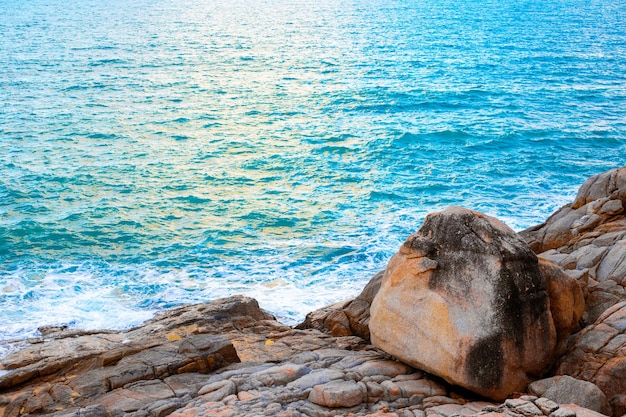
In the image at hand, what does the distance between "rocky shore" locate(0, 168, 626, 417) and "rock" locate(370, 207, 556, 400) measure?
0.02 m

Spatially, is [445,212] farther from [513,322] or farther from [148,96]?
[148,96]

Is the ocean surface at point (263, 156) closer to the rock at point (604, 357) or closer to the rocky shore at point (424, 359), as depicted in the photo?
the rocky shore at point (424, 359)

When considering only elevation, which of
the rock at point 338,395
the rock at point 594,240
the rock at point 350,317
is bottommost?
the rock at point 350,317

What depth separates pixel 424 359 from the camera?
12.2 m

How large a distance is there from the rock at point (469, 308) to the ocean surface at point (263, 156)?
7.99 meters

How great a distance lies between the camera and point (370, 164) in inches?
1335

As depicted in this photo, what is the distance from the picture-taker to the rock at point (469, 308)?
11.7m

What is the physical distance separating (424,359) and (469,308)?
137 cm

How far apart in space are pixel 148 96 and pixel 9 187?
18845 millimetres

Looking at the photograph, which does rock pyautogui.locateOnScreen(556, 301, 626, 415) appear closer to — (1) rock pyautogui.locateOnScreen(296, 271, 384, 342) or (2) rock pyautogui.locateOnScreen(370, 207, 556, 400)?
(2) rock pyautogui.locateOnScreen(370, 207, 556, 400)

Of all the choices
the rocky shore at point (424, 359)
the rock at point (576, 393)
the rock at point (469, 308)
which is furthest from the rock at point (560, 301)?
the rock at point (576, 393)

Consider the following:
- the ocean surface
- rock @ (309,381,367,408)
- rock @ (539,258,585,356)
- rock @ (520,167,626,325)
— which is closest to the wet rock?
rock @ (539,258,585,356)

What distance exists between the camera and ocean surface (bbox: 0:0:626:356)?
22.5m

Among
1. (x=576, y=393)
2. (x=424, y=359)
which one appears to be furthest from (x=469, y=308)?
(x=576, y=393)
